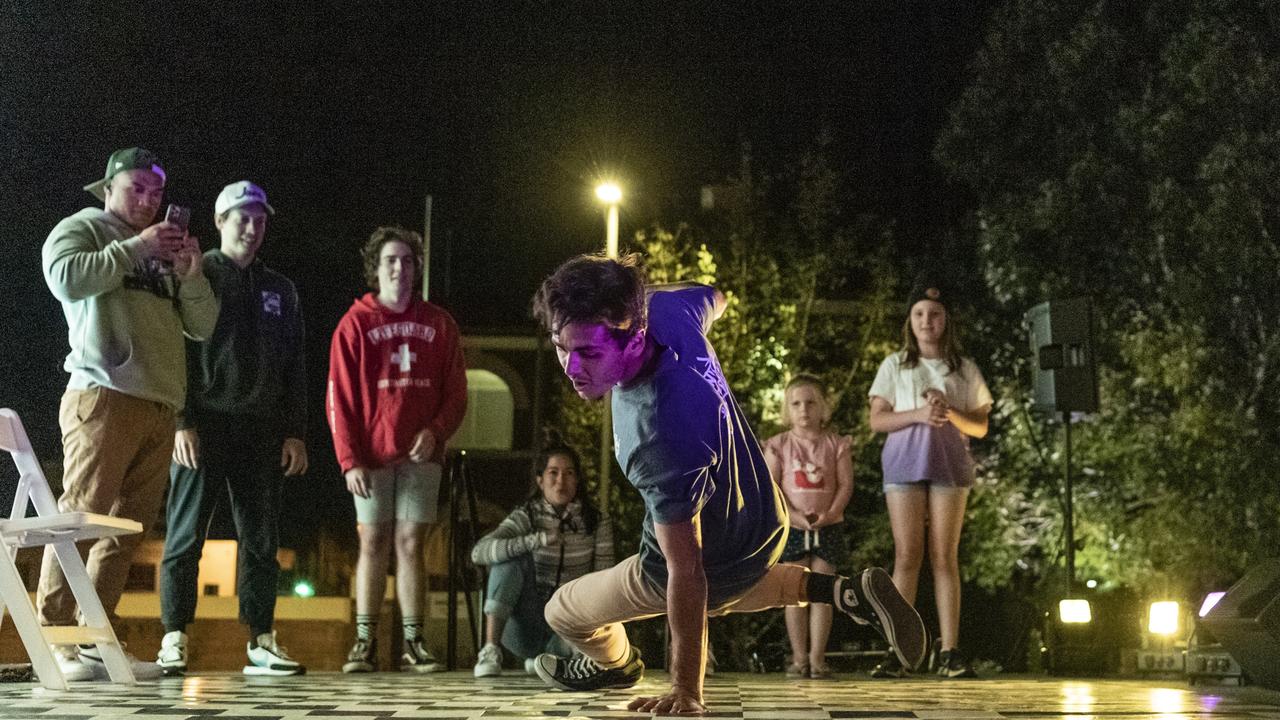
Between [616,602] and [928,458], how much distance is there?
272 centimetres

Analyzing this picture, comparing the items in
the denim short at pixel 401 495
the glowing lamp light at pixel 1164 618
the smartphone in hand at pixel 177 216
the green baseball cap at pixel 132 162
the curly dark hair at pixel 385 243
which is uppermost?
the green baseball cap at pixel 132 162

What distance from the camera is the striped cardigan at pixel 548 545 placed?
5.84m

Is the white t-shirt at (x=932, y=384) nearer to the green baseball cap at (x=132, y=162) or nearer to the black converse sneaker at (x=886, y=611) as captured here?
the black converse sneaker at (x=886, y=611)

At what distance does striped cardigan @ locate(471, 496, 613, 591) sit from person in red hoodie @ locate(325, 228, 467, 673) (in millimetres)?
364

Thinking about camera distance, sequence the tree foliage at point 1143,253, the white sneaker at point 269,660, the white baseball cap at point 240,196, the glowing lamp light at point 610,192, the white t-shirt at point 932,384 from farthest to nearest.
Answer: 1. the glowing lamp light at point 610,192
2. the tree foliage at point 1143,253
3. the white t-shirt at point 932,384
4. the white baseball cap at point 240,196
5. the white sneaker at point 269,660

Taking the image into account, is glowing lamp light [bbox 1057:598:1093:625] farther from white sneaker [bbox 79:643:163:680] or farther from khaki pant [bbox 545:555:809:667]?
white sneaker [bbox 79:643:163:680]

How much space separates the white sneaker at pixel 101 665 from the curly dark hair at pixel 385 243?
72.4 inches

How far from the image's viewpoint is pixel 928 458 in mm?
5715

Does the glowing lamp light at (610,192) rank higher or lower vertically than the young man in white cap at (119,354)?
higher

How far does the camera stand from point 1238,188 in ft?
27.9

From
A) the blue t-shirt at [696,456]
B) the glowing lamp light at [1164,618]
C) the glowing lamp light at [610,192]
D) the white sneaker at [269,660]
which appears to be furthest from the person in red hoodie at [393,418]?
the glowing lamp light at [610,192]

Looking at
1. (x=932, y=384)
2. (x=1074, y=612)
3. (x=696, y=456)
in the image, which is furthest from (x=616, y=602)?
(x=1074, y=612)

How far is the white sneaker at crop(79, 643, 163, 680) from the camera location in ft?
14.9

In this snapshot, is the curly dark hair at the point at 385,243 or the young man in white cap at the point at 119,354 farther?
the curly dark hair at the point at 385,243
